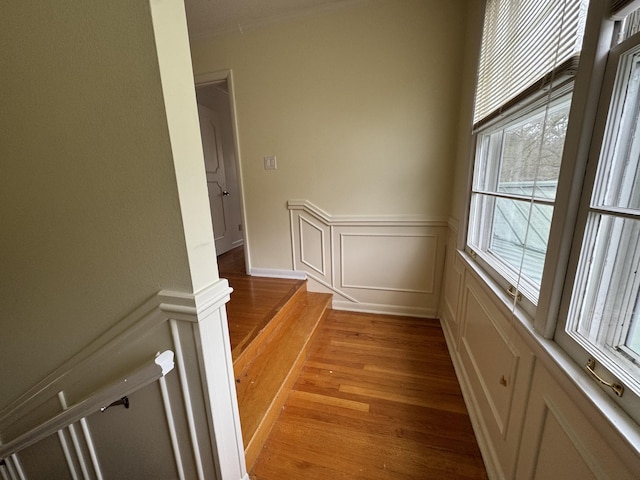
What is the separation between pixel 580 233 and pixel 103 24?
1417 millimetres

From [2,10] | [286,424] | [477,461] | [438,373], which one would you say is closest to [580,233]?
[477,461]

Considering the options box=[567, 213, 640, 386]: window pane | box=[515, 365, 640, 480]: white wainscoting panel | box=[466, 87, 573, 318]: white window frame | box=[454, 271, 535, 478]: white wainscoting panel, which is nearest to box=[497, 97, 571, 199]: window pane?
box=[466, 87, 573, 318]: white window frame

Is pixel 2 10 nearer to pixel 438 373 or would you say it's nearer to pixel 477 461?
pixel 477 461

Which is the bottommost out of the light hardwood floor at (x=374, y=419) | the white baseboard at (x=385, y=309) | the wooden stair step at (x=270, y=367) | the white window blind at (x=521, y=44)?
the light hardwood floor at (x=374, y=419)

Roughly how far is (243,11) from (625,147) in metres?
2.59

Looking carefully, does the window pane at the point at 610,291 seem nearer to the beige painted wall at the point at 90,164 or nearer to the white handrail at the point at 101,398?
the beige painted wall at the point at 90,164

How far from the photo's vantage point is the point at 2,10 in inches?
29.4

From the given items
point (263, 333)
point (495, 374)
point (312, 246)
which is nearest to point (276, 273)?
point (312, 246)

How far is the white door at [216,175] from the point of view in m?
3.29

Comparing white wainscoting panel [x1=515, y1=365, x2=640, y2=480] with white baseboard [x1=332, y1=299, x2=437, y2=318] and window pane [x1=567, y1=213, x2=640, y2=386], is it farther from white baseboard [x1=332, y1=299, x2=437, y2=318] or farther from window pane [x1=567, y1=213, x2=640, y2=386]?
white baseboard [x1=332, y1=299, x2=437, y2=318]

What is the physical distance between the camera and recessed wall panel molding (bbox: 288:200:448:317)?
7.52ft

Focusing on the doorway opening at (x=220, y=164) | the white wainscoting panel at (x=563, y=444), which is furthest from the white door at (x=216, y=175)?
the white wainscoting panel at (x=563, y=444)

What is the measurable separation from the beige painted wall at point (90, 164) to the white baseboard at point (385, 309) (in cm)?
191

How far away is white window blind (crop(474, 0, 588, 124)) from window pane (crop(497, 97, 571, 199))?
0.14m
